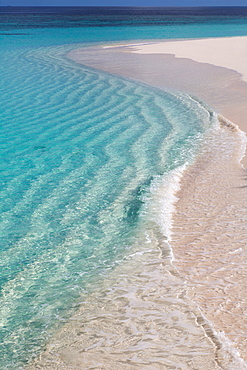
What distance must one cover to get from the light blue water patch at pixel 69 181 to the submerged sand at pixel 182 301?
0.26m

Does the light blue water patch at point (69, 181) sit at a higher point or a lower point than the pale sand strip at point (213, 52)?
lower

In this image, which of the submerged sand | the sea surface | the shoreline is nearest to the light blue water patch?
the sea surface

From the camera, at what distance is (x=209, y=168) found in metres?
6.53

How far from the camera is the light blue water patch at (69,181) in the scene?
3.70 m

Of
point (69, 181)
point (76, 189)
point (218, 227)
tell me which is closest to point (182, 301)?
point (218, 227)

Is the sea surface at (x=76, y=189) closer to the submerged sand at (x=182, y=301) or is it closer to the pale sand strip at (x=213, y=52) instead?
the submerged sand at (x=182, y=301)

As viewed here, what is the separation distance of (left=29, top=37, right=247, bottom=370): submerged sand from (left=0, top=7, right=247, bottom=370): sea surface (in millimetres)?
153

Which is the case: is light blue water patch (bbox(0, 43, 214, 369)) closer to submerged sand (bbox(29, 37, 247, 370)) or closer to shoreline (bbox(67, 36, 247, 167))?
submerged sand (bbox(29, 37, 247, 370))

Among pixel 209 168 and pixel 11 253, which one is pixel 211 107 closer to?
pixel 209 168

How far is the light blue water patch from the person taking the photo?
12.1ft

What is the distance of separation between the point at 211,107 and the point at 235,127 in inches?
78.8

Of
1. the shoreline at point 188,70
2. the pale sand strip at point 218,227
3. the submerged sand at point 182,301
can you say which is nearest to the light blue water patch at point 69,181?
the submerged sand at point 182,301

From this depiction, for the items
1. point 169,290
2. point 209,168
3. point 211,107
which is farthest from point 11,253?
point 211,107

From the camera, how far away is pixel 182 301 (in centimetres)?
344
